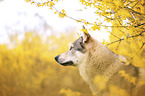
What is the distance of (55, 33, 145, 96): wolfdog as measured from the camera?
187 centimetres

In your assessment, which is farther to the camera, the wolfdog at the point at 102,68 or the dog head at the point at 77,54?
the dog head at the point at 77,54

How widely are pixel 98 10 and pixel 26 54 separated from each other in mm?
1858

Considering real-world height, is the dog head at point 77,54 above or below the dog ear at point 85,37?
below

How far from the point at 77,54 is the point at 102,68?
0.49 meters

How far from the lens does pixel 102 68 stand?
2057mm

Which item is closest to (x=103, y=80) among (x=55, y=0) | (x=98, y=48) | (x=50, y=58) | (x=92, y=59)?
(x=92, y=59)

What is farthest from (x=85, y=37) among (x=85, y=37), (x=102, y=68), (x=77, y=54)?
(x=102, y=68)

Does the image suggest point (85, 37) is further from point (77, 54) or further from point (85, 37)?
point (77, 54)

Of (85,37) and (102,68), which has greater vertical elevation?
(85,37)

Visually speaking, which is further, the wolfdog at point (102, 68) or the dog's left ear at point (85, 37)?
the dog's left ear at point (85, 37)

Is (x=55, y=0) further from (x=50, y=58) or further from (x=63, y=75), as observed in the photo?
(x=63, y=75)

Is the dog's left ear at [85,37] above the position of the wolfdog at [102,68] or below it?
above

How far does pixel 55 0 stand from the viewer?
2422 mm

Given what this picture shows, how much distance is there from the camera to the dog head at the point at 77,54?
2174 mm
